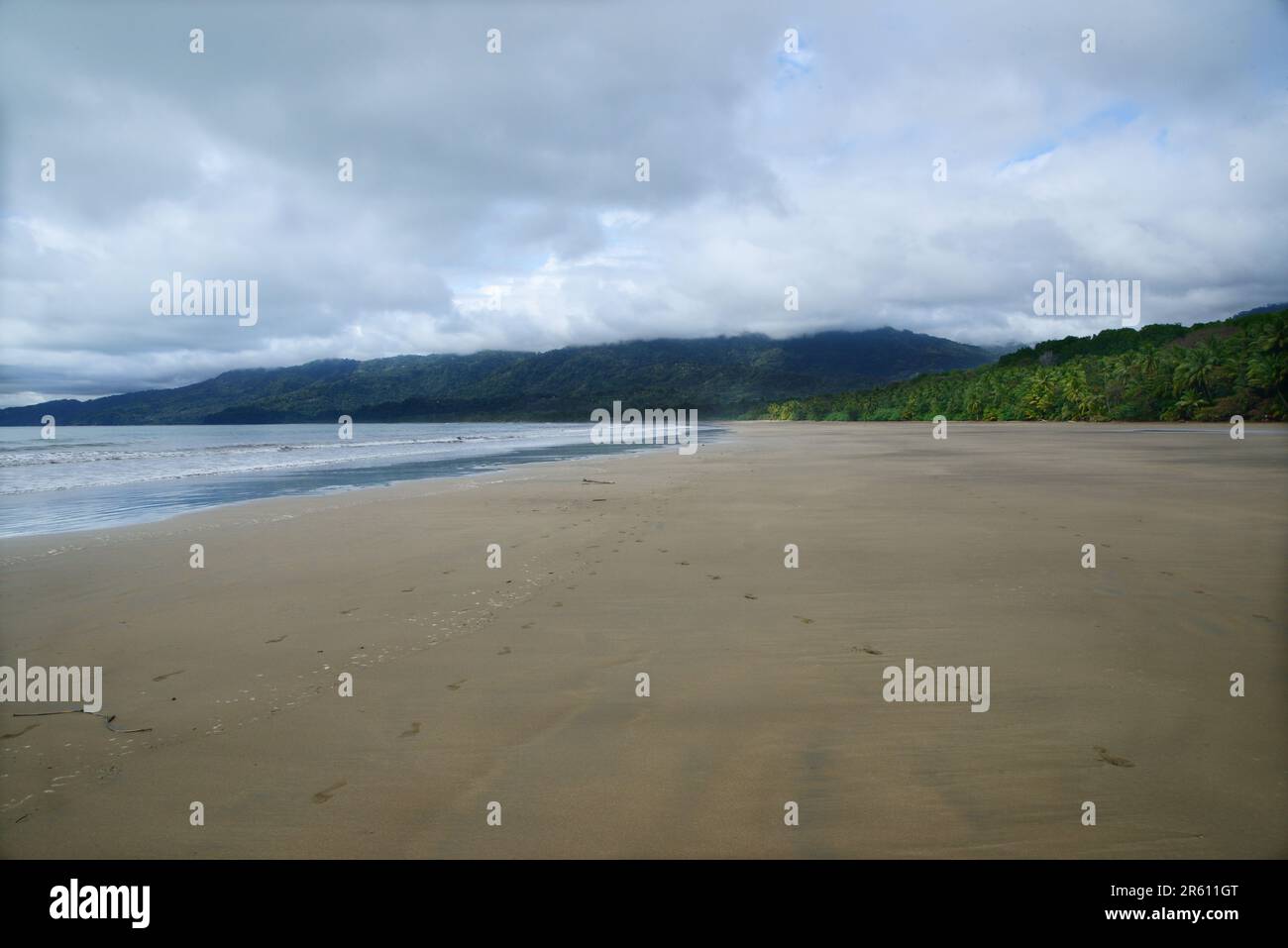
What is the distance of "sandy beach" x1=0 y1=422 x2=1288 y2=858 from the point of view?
2816 millimetres

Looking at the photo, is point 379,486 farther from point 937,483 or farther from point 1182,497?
point 1182,497

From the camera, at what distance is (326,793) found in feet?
10.2

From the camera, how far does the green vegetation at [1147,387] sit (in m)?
62.8

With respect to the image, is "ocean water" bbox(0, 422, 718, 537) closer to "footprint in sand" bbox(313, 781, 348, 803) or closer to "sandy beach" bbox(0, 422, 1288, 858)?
"sandy beach" bbox(0, 422, 1288, 858)

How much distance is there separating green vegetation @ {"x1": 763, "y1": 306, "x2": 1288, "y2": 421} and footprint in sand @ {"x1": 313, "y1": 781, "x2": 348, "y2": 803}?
67237mm

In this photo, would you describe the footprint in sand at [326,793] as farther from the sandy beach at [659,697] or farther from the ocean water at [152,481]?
the ocean water at [152,481]

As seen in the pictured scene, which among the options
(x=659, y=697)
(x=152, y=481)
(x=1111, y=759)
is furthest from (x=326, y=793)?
(x=152, y=481)

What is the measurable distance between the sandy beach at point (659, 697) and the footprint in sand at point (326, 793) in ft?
0.05

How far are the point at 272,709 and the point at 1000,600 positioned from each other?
21.1 feet

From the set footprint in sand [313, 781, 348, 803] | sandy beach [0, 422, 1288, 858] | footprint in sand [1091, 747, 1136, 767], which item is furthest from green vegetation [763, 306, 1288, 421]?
footprint in sand [313, 781, 348, 803]

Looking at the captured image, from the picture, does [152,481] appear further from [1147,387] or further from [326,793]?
[1147,387]
